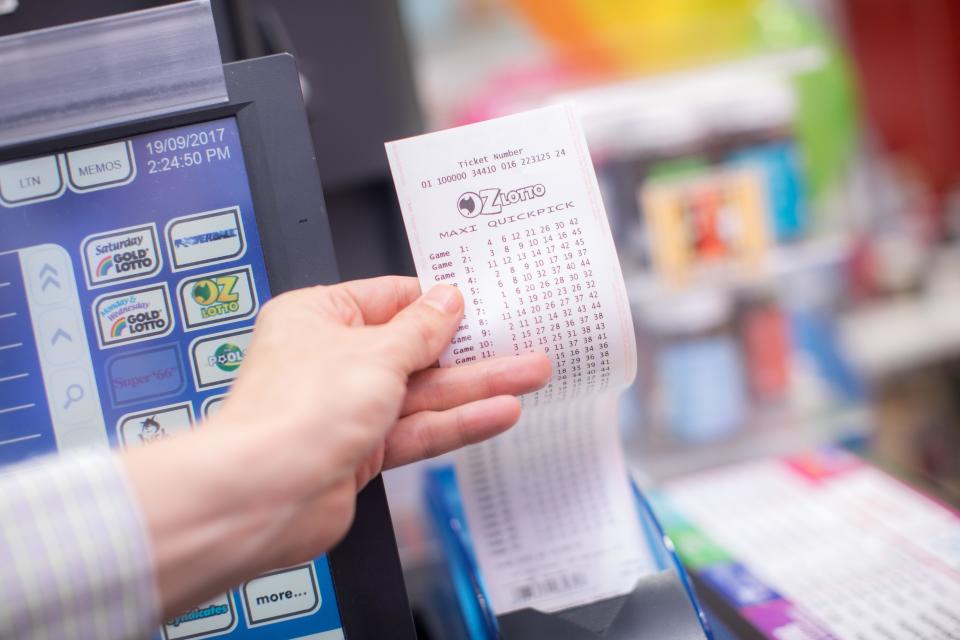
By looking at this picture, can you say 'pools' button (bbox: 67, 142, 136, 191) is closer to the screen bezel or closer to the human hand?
the screen bezel

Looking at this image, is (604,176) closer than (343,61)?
No

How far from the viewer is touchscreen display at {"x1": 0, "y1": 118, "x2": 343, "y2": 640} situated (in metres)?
0.63

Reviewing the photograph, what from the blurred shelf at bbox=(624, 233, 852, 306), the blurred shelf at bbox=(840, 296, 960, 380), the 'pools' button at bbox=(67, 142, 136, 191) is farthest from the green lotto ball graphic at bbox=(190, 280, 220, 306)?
the blurred shelf at bbox=(840, 296, 960, 380)

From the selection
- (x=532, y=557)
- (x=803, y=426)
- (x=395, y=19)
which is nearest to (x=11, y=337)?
(x=532, y=557)

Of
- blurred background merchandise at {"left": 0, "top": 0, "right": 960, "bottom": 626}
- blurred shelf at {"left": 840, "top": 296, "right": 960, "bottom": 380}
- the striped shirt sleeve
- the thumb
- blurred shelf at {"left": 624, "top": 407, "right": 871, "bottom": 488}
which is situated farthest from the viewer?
blurred shelf at {"left": 840, "top": 296, "right": 960, "bottom": 380}

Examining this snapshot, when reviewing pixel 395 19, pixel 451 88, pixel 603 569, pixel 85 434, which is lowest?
pixel 603 569

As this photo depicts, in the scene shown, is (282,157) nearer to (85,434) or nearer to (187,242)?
(187,242)

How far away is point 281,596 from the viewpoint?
2.10ft

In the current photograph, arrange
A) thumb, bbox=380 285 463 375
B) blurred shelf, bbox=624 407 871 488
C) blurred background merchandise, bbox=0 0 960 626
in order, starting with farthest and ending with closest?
blurred shelf, bbox=624 407 871 488 < blurred background merchandise, bbox=0 0 960 626 < thumb, bbox=380 285 463 375

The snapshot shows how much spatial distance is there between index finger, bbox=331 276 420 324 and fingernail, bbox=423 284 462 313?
0.18ft

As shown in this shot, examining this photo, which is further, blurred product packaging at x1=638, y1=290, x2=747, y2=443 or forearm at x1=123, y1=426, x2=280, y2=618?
blurred product packaging at x1=638, y1=290, x2=747, y2=443

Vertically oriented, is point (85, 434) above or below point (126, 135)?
below

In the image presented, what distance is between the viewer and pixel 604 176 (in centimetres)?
146

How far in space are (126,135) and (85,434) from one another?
0.80ft
